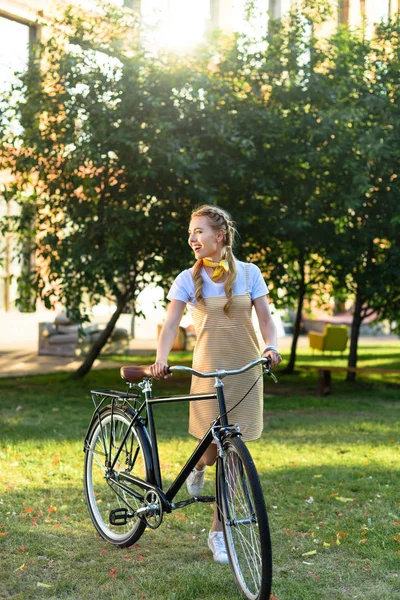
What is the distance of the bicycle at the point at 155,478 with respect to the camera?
3.94 meters

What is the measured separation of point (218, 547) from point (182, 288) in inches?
55.6

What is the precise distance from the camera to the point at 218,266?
15.0 feet

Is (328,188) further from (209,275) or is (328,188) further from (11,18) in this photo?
(11,18)

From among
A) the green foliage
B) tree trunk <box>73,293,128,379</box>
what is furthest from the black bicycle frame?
tree trunk <box>73,293,128,379</box>

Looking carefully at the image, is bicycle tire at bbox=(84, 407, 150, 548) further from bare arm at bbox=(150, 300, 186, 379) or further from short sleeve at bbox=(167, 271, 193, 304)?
short sleeve at bbox=(167, 271, 193, 304)

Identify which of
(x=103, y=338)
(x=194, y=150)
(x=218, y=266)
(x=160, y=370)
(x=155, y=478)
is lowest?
(x=155, y=478)

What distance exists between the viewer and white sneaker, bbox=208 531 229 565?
467 centimetres

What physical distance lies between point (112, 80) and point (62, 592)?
8.71 metres

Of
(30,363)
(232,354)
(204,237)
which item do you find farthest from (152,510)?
(30,363)

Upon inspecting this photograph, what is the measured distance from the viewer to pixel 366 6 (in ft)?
106

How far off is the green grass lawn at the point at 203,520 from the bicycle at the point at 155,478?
0.20m

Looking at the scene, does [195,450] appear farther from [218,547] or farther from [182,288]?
[182,288]

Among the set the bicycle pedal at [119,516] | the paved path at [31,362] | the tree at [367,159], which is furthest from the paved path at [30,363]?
the bicycle pedal at [119,516]

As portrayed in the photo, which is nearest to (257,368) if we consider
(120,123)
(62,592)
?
(62,592)
